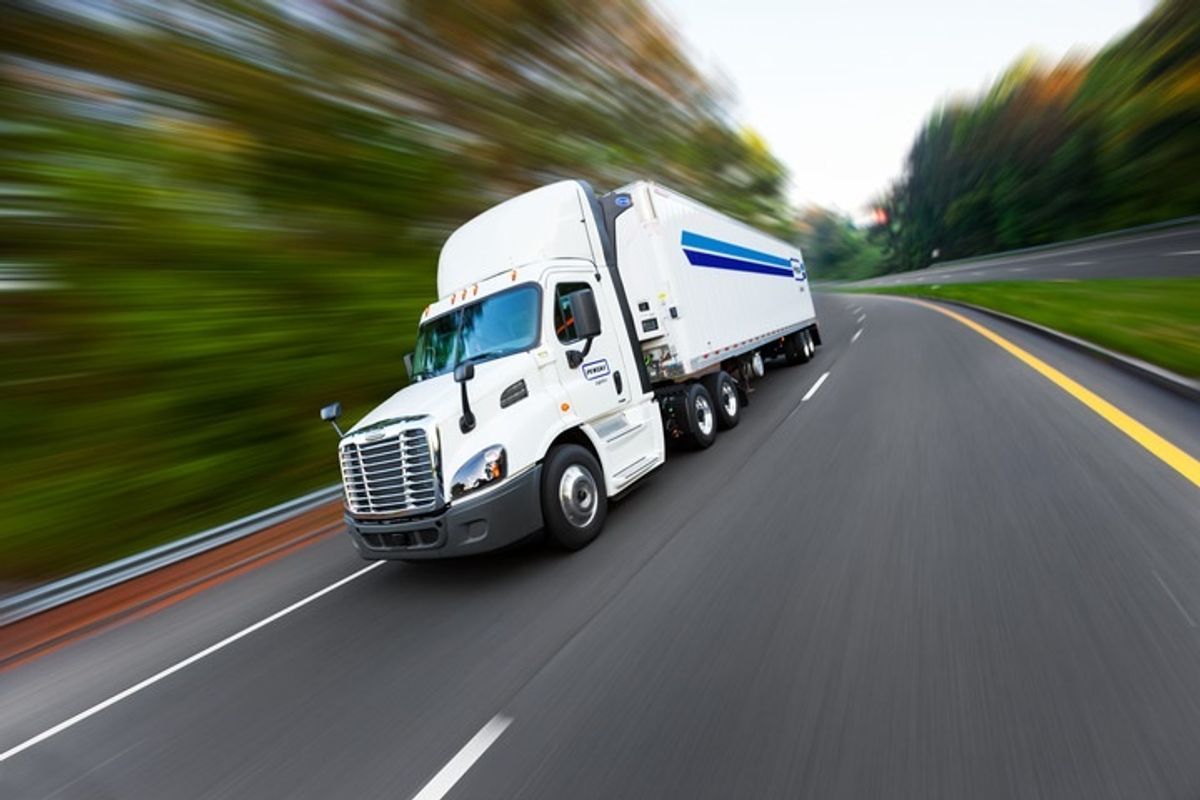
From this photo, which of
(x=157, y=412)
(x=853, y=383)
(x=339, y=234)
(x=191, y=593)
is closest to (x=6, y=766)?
(x=191, y=593)

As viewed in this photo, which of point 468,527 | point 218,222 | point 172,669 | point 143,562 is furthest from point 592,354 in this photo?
point 218,222

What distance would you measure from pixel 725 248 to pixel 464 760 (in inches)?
347

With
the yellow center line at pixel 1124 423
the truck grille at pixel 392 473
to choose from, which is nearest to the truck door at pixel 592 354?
the truck grille at pixel 392 473

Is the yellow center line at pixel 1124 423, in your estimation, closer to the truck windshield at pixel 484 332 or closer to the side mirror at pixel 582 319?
the side mirror at pixel 582 319

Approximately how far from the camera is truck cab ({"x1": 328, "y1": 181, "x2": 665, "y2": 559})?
15.8ft

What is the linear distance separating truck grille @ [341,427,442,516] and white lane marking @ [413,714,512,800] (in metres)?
1.91

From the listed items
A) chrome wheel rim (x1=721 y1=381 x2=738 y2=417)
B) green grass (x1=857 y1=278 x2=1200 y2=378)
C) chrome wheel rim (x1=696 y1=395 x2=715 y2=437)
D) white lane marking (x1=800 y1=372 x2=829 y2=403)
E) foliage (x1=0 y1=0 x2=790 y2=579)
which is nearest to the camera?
foliage (x1=0 y1=0 x2=790 y2=579)

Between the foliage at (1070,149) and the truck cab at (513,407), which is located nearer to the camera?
the truck cab at (513,407)

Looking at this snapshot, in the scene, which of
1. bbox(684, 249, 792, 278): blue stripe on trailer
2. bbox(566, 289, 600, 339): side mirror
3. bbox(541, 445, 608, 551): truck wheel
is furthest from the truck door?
bbox(684, 249, 792, 278): blue stripe on trailer

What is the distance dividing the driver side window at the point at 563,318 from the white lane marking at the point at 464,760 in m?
3.49

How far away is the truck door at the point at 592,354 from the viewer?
5816 millimetres

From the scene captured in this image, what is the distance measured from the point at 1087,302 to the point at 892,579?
570 inches

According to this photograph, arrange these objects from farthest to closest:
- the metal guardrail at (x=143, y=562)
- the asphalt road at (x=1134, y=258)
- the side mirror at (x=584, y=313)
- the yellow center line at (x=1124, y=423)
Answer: the asphalt road at (x=1134, y=258) → the metal guardrail at (x=143, y=562) → the side mirror at (x=584, y=313) → the yellow center line at (x=1124, y=423)

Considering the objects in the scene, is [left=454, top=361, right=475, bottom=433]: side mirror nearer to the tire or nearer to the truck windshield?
the truck windshield
